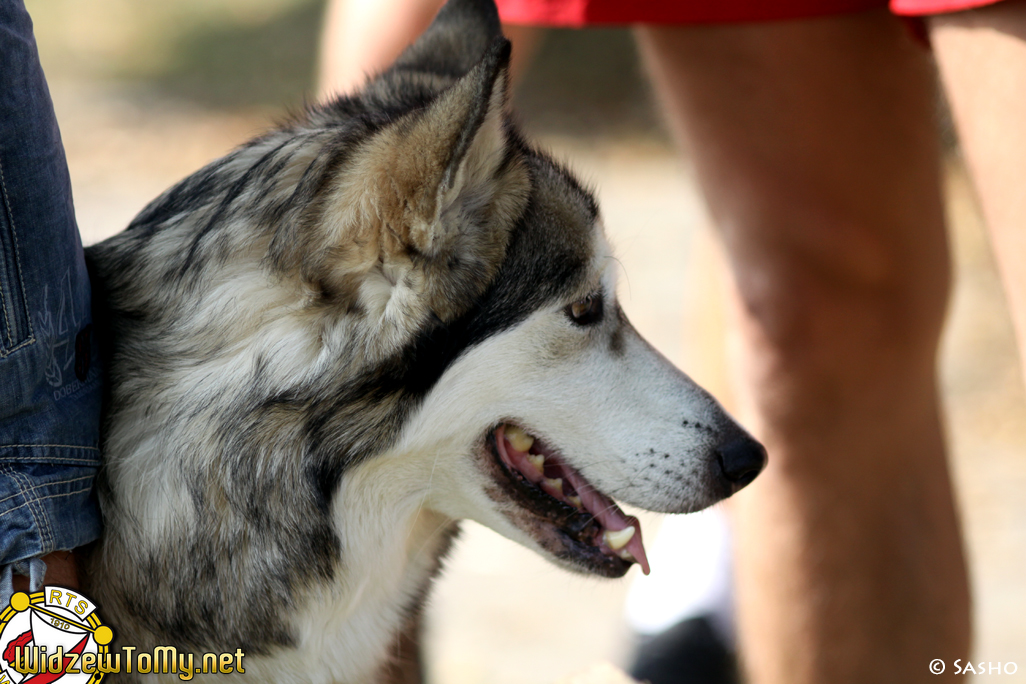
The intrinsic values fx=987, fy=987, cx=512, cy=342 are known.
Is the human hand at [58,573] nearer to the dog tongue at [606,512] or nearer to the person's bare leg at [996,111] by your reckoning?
the dog tongue at [606,512]

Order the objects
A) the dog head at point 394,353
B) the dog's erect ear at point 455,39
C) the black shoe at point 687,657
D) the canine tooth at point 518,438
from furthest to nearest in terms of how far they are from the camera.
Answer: the black shoe at point 687,657, the dog's erect ear at point 455,39, the canine tooth at point 518,438, the dog head at point 394,353

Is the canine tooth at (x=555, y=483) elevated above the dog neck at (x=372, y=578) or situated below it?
above

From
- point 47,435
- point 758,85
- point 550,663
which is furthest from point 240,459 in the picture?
point 550,663

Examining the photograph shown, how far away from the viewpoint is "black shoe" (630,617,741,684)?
2.54 meters

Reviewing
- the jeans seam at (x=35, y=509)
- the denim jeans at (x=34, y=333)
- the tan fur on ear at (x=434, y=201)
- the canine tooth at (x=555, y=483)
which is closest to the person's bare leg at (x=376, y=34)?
the tan fur on ear at (x=434, y=201)

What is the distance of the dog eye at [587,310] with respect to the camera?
1527 millimetres

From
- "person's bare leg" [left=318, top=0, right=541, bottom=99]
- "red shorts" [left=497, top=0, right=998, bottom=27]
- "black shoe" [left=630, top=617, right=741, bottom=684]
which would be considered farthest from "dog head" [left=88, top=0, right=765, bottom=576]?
"black shoe" [left=630, top=617, right=741, bottom=684]

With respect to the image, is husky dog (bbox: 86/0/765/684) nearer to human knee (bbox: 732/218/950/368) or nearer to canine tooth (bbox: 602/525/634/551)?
canine tooth (bbox: 602/525/634/551)

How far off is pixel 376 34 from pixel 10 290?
1105 mm

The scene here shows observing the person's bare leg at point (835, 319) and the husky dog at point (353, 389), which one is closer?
the husky dog at point (353, 389)

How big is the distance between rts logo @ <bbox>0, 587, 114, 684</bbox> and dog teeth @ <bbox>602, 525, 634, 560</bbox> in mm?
760

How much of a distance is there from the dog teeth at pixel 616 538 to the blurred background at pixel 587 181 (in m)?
0.08

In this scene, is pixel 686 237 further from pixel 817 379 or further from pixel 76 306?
A: pixel 76 306

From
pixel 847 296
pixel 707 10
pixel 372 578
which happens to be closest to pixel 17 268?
pixel 372 578
